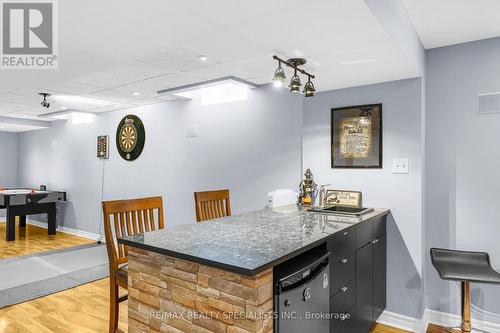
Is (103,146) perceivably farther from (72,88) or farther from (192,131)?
(192,131)

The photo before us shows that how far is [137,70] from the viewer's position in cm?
295

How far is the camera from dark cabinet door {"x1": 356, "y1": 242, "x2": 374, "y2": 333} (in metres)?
2.23

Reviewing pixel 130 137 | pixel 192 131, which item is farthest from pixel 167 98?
pixel 130 137

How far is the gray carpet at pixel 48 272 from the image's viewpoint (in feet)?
11.0

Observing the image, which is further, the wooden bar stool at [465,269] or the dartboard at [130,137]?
the dartboard at [130,137]

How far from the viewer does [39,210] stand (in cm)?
595

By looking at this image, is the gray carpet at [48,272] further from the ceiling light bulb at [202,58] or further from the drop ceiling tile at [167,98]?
the ceiling light bulb at [202,58]

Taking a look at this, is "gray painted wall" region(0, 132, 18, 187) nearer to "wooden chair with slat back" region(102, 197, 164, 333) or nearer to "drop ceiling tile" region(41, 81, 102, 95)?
"drop ceiling tile" region(41, 81, 102, 95)

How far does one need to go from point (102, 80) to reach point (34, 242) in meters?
3.80

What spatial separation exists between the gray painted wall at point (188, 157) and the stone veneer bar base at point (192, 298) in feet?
6.59

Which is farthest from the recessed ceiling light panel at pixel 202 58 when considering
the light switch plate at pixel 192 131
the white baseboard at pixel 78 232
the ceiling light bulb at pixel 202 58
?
the white baseboard at pixel 78 232

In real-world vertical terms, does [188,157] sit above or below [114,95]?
below

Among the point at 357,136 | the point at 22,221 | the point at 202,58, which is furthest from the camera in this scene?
the point at 22,221

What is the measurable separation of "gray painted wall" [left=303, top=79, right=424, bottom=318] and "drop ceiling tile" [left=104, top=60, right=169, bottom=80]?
178 centimetres
